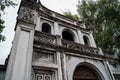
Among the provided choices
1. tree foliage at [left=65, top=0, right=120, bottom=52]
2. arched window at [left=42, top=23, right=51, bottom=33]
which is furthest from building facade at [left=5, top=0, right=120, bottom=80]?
tree foliage at [left=65, top=0, right=120, bottom=52]

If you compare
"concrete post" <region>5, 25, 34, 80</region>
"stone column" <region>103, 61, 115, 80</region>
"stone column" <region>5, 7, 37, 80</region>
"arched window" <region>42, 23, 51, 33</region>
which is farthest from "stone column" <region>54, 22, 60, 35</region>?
"stone column" <region>103, 61, 115, 80</region>

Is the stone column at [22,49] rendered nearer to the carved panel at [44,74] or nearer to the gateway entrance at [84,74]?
the carved panel at [44,74]

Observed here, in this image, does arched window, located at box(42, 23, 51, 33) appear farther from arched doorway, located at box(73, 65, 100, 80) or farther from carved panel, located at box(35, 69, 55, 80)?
carved panel, located at box(35, 69, 55, 80)

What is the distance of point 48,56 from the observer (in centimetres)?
564

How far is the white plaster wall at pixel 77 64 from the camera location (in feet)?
19.1

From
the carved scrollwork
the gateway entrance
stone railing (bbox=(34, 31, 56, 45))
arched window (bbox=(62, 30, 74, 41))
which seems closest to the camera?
the carved scrollwork

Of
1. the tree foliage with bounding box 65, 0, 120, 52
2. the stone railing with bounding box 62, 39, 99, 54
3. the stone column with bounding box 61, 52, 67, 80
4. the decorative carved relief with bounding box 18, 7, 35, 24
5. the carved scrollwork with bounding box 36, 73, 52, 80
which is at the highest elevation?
the tree foliage with bounding box 65, 0, 120, 52

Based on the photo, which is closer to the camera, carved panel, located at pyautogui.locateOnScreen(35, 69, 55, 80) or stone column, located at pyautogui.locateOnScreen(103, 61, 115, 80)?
carved panel, located at pyautogui.locateOnScreen(35, 69, 55, 80)

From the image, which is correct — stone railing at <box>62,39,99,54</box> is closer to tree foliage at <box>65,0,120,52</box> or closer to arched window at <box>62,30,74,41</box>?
arched window at <box>62,30,74,41</box>

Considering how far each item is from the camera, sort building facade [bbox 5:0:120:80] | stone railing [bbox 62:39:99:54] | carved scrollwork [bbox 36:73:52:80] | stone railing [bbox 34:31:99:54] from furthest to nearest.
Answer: stone railing [bbox 62:39:99:54] < stone railing [bbox 34:31:99:54] < carved scrollwork [bbox 36:73:52:80] < building facade [bbox 5:0:120:80]

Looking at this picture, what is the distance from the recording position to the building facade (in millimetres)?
4455

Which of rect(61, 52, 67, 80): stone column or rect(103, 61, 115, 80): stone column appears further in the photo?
rect(103, 61, 115, 80): stone column

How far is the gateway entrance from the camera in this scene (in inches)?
254

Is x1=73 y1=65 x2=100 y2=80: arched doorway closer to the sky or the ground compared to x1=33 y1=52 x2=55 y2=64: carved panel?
closer to the ground
